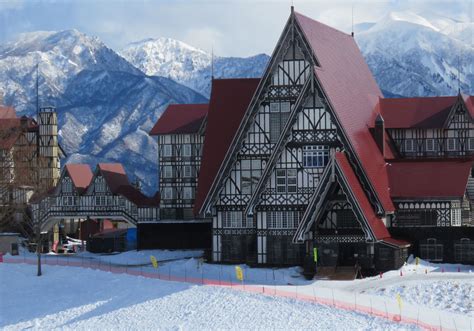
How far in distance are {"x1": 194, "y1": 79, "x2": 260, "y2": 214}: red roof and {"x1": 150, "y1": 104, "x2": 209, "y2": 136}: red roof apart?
459 inches

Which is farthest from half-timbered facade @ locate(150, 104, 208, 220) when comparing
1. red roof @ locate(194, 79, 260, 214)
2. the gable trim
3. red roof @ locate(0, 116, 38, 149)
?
red roof @ locate(0, 116, 38, 149)

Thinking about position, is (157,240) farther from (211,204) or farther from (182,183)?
(211,204)

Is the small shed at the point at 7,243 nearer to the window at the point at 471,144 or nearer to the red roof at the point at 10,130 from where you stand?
the red roof at the point at 10,130

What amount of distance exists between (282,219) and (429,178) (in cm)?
1077

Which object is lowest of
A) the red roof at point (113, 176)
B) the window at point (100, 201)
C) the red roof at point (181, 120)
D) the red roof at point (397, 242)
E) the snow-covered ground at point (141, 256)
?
the snow-covered ground at point (141, 256)

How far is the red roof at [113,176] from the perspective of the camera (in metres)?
87.8

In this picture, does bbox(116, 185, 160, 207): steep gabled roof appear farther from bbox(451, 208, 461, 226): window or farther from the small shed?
bbox(451, 208, 461, 226): window

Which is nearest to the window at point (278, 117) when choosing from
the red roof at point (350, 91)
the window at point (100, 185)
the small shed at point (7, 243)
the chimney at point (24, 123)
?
the red roof at point (350, 91)

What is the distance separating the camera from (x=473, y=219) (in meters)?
66.7

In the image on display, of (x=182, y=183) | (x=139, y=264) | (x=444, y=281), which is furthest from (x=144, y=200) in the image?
(x=444, y=281)

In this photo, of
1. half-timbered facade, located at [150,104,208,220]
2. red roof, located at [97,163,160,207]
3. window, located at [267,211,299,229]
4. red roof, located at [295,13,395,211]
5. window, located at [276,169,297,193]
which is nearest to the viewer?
window, located at [276,169,297,193]

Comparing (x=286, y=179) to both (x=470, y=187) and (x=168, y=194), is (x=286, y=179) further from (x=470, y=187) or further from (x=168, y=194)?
(x=168, y=194)

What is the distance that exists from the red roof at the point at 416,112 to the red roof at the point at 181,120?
17263mm

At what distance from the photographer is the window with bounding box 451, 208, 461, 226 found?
63.5 metres
